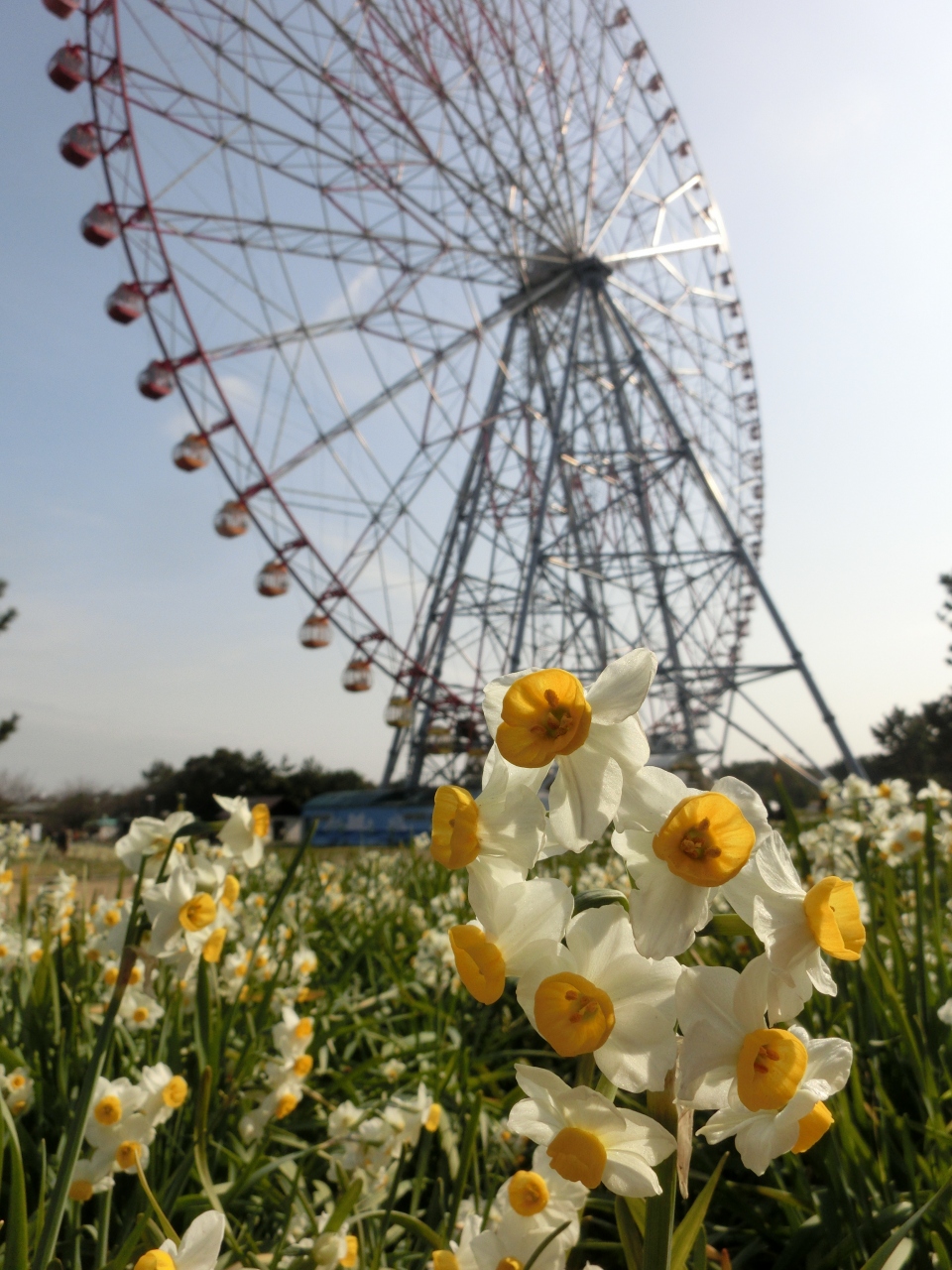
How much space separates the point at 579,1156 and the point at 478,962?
12 cm

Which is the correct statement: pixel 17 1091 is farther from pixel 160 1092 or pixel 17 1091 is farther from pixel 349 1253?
pixel 349 1253

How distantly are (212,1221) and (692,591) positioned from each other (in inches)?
535

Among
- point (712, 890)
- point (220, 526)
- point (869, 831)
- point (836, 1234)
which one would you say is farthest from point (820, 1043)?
point (220, 526)

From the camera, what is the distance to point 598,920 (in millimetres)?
458

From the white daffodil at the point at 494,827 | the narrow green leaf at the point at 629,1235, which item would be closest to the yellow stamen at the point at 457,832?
the white daffodil at the point at 494,827

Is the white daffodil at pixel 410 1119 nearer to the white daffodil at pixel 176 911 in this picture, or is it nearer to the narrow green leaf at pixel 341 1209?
the narrow green leaf at pixel 341 1209

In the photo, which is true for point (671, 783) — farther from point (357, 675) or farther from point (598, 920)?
point (357, 675)

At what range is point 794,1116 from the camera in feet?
1.46

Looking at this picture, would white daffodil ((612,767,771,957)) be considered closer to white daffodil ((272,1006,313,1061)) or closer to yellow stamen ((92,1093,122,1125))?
yellow stamen ((92,1093,122,1125))

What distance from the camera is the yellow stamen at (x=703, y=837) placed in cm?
43

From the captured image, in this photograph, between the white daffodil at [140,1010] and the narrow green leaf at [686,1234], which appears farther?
the white daffodil at [140,1010]

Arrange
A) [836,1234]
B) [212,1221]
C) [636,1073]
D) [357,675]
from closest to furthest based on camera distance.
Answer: [636,1073] < [212,1221] < [836,1234] < [357,675]

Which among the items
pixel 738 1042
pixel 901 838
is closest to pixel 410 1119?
pixel 738 1042

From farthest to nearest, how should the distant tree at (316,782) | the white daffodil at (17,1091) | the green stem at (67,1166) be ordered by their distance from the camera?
the distant tree at (316,782), the white daffodil at (17,1091), the green stem at (67,1166)
